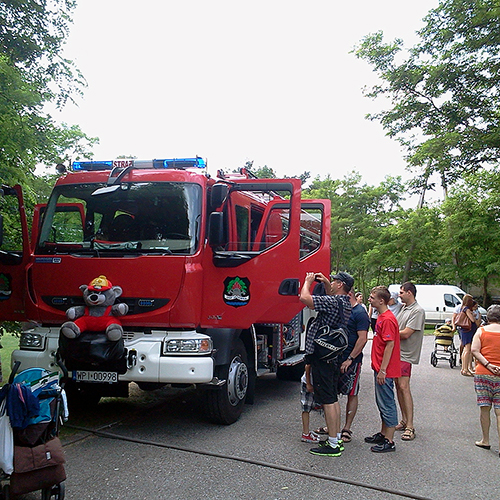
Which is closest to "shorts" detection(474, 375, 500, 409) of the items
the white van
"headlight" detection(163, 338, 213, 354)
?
"headlight" detection(163, 338, 213, 354)

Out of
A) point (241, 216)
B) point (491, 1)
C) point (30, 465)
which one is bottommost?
point (30, 465)

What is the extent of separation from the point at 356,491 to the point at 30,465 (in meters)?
2.58

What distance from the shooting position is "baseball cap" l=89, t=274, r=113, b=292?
5.97 m

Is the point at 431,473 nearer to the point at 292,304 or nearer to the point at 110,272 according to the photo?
the point at 292,304

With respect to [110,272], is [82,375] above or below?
below

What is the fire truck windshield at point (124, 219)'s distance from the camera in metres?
6.38

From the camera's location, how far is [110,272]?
6.20 m

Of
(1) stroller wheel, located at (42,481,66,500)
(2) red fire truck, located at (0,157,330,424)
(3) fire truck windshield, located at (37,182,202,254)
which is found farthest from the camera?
(3) fire truck windshield, located at (37,182,202,254)

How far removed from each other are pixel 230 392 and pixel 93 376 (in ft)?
5.36

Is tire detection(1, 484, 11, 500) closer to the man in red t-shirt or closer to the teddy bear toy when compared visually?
the teddy bear toy

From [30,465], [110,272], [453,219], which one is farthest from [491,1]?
[453,219]

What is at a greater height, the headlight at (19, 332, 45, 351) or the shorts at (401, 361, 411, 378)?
the headlight at (19, 332, 45, 351)

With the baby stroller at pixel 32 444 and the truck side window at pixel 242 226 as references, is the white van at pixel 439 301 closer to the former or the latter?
the truck side window at pixel 242 226

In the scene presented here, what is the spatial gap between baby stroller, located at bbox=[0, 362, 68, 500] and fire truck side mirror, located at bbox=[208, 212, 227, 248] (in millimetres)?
2652
